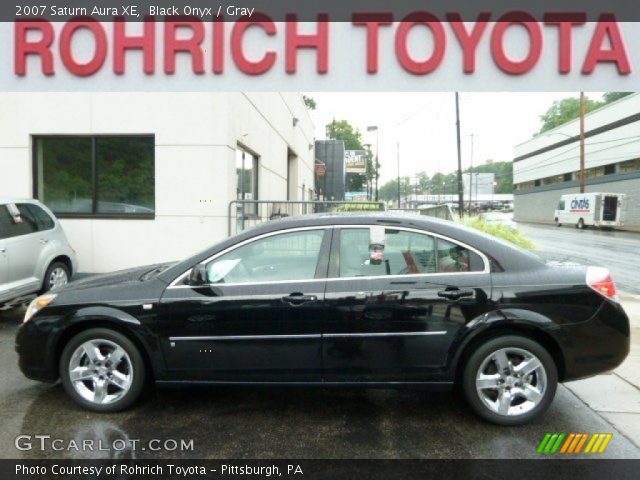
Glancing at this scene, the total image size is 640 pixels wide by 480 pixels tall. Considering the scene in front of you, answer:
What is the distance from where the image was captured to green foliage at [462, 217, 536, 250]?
35.2 ft

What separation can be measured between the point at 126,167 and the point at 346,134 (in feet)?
228

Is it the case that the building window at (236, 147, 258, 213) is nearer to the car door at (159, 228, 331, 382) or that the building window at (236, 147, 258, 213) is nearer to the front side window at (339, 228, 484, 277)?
the car door at (159, 228, 331, 382)

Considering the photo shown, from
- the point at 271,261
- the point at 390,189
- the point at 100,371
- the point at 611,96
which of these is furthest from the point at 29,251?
the point at 390,189

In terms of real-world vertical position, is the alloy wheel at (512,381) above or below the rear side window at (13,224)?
below

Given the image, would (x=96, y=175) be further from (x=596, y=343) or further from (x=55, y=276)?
(x=596, y=343)

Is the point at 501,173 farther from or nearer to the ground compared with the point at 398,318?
farther from the ground

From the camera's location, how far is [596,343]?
12.3 feet

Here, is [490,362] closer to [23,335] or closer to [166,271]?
[166,271]

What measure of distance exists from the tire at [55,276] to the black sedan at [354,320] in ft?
12.4

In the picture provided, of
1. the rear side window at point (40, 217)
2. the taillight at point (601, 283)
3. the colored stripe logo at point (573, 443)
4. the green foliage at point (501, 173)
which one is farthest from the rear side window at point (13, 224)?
the green foliage at point (501, 173)

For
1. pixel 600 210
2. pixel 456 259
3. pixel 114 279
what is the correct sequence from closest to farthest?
1. pixel 456 259
2. pixel 114 279
3. pixel 600 210

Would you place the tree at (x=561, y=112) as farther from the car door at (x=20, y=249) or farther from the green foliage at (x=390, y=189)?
the car door at (x=20, y=249)

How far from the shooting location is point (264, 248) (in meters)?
4.02

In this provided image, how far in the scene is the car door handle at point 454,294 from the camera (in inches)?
148
